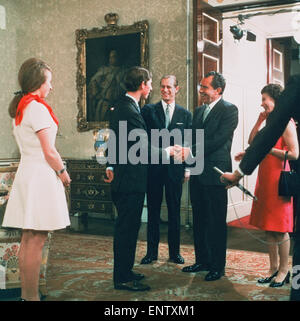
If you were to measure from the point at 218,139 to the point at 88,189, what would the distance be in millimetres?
2766

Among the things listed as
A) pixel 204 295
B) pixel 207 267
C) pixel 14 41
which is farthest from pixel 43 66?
pixel 14 41

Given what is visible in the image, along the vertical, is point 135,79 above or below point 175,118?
above

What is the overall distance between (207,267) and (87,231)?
7.57 feet

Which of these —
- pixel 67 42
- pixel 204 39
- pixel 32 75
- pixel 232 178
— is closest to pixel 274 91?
pixel 232 178

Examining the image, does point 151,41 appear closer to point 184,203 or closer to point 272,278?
point 184,203

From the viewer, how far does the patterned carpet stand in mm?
3148

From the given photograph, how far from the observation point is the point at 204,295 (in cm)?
318

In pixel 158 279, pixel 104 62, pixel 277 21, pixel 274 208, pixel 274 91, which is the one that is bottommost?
pixel 158 279

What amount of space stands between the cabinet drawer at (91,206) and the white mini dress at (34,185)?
313cm

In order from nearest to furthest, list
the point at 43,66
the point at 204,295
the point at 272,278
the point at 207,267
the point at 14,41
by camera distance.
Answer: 1. the point at 43,66
2. the point at 204,295
3. the point at 272,278
4. the point at 207,267
5. the point at 14,41

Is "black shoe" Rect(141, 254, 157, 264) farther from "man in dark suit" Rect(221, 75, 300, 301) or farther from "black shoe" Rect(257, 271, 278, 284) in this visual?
"man in dark suit" Rect(221, 75, 300, 301)

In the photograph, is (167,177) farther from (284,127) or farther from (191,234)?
(284,127)

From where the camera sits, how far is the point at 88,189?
5898 mm

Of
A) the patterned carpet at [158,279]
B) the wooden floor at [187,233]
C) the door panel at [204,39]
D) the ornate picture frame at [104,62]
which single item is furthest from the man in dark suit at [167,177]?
the ornate picture frame at [104,62]
